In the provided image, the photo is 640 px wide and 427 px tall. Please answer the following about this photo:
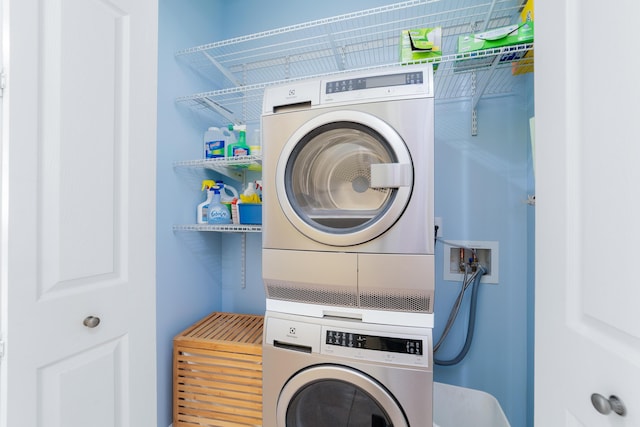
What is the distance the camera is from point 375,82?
1.12 m

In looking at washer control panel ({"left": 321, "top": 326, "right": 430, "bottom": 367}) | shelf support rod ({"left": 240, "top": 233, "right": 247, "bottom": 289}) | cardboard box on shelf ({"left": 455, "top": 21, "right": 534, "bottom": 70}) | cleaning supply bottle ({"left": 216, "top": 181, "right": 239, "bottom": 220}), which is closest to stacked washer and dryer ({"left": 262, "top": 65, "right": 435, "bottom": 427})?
washer control panel ({"left": 321, "top": 326, "right": 430, "bottom": 367})

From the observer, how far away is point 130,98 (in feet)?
3.25

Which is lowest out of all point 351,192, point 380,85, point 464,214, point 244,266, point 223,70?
point 244,266

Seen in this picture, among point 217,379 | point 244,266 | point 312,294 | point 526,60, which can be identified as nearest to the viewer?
point 312,294

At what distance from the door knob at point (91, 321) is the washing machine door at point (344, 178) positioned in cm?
75

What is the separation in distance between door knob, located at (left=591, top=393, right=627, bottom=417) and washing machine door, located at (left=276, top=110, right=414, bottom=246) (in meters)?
0.69

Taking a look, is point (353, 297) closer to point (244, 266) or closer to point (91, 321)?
point (91, 321)

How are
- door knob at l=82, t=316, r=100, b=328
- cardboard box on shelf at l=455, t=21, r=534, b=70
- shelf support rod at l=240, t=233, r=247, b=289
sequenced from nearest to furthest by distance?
door knob at l=82, t=316, r=100, b=328 < cardboard box on shelf at l=455, t=21, r=534, b=70 < shelf support rod at l=240, t=233, r=247, b=289

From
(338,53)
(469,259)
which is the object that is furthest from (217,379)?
(338,53)

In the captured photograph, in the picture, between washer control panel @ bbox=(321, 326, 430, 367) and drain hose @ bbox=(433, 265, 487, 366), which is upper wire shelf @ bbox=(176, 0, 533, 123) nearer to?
drain hose @ bbox=(433, 265, 487, 366)

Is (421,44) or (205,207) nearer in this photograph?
(421,44)

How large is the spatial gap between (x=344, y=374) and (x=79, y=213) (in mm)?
1109

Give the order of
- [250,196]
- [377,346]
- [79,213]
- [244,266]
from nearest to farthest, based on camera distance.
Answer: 1. [79,213]
2. [377,346]
3. [250,196]
4. [244,266]

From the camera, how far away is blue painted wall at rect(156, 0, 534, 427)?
155 cm
